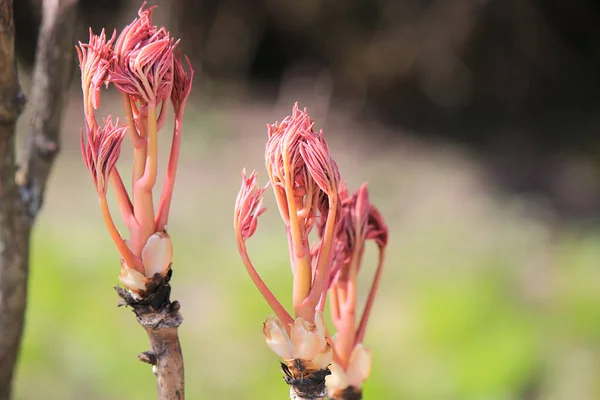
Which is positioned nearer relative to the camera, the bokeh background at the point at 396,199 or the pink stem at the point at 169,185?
the pink stem at the point at 169,185

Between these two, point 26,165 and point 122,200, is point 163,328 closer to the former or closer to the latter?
point 122,200

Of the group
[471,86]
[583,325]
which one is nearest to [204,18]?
[471,86]

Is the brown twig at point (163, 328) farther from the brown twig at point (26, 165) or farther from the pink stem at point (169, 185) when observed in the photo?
the brown twig at point (26, 165)

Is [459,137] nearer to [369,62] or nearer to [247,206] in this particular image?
[369,62]

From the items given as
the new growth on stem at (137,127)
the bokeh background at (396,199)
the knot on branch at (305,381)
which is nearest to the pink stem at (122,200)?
the new growth on stem at (137,127)

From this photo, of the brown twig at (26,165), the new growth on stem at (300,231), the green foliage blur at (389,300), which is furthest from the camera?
the green foliage blur at (389,300)

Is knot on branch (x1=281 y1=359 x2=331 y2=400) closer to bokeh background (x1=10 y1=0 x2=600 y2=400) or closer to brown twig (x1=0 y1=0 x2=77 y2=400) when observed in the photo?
brown twig (x1=0 y1=0 x2=77 y2=400)
